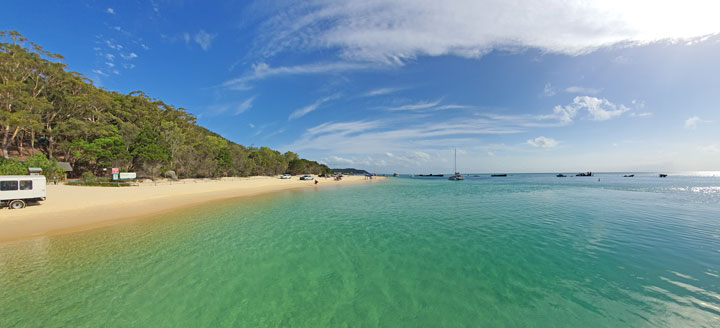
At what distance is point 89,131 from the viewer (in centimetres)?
4050

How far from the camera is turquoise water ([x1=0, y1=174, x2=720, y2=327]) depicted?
5.41 meters

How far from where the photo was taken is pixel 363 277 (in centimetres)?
753

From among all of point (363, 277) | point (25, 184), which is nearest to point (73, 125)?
point (25, 184)

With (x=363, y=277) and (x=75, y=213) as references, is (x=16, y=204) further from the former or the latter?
(x=363, y=277)

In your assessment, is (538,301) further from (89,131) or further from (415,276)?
(89,131)

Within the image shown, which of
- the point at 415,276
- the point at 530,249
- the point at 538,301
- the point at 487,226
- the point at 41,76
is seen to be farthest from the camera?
the point at 41,76

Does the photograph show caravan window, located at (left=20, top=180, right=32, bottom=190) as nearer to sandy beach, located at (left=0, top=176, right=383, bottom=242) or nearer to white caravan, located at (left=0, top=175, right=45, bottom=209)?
white caravan, located at (left=0, top=175, right=45, bottom=209)

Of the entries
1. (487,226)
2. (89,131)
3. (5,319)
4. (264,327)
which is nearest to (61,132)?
(89,131)

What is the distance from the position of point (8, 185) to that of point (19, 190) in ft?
1.81

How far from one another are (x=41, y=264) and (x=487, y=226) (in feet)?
67.1

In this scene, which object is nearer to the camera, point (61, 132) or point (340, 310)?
point (340, 310)

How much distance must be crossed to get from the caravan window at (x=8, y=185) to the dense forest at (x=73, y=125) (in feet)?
83.0

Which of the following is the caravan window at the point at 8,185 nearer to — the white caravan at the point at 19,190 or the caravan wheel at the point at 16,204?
the white caravan at the point at 19,190

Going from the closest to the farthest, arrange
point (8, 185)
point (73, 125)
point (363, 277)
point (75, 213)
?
point (363, 277) < point (8, 185) < point (75, 213) < point (73, 125)
